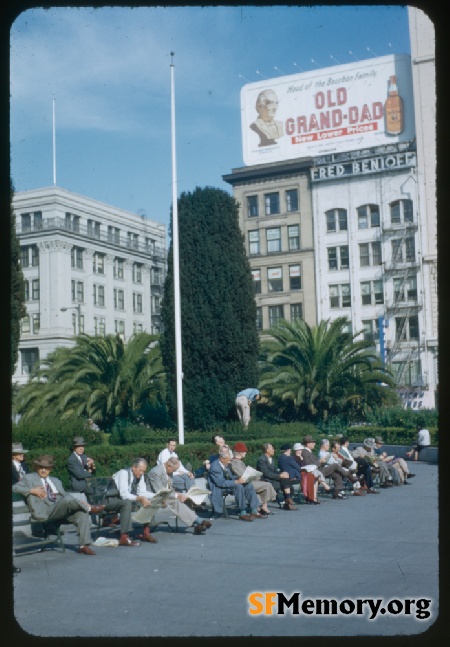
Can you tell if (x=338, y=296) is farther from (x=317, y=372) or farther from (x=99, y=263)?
(x=99, y=263)

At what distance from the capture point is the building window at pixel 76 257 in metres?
11.6

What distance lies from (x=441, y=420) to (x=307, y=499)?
10529 mm

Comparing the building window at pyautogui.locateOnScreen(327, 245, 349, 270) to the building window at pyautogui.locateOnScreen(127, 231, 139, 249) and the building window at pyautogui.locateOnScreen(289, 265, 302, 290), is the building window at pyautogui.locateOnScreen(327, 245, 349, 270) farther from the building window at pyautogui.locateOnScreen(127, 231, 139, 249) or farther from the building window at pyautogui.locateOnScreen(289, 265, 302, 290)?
the building window at pyautogui.locateOnScreen(127, 231, 139, 249)

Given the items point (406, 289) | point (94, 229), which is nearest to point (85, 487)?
point (94, 229)

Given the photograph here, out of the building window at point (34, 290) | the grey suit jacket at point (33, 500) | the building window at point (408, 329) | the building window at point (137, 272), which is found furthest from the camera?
the building window at point (408, 329)

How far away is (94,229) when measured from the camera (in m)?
12.4

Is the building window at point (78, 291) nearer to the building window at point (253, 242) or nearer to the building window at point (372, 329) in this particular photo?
the building window at point (253, 242)

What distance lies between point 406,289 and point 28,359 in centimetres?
2595

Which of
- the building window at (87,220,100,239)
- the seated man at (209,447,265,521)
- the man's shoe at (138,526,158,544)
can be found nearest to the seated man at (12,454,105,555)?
the man's shoe at (138,526,158,544)

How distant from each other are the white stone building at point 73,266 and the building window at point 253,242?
9.08 meters

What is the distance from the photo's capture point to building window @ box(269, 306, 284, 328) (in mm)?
25562

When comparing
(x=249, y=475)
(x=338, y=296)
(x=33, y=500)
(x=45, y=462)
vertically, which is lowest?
(x=249, y=475)

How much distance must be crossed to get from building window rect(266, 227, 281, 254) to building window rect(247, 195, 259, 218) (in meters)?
0.85

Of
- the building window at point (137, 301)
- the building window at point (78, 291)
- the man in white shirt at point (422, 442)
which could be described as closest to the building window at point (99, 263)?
the building window at point (78, 291)
